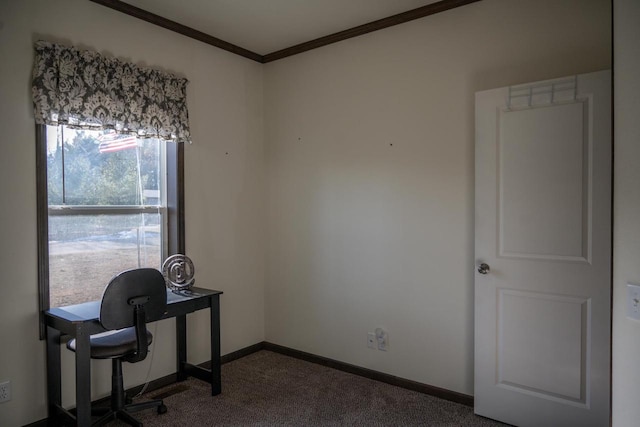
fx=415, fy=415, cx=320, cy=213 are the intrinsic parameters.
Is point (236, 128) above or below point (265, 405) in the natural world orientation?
above

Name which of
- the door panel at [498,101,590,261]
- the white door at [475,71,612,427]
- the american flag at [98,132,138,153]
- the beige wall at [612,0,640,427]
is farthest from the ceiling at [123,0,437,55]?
the beige wall at [612,0,640,427]

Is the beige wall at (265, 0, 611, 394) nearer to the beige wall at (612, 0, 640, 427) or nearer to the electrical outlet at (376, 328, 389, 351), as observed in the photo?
the electrical outlet at (376, 328, 389, 351)

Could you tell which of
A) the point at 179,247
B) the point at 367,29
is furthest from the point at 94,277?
the point at 367,29

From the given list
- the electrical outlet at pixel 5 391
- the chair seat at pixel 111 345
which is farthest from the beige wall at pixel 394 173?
the electrical outlet at pixel 5 391

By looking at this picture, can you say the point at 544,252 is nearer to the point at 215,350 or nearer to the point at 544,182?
the point at 544,182

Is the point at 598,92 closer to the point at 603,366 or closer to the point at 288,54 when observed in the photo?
the point at 603,366

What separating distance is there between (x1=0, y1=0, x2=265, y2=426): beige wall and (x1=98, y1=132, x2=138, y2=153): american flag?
43 centimetres

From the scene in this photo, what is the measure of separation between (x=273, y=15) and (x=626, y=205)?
98.6 inches

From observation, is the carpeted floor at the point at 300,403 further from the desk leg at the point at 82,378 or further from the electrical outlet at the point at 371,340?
the desk leg at the point at 82,378

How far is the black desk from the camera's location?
7.17ft

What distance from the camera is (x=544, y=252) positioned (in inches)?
94.0

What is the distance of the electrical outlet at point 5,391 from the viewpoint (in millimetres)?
2280

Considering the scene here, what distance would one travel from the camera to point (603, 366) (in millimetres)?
2217

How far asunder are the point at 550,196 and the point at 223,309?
8.47 ft
